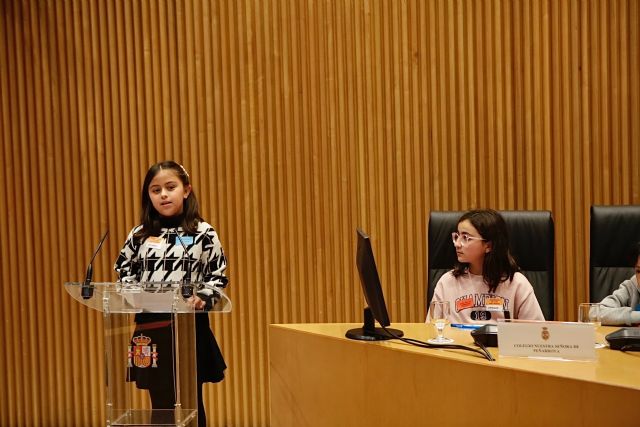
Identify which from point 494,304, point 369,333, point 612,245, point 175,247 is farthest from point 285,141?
point 369,333

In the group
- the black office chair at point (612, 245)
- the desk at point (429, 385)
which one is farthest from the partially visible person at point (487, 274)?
the desk at point (429, 385)

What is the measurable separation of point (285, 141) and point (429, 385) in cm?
263

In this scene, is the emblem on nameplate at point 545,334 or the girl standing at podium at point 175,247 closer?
the emblem on nameplate at point 545,334

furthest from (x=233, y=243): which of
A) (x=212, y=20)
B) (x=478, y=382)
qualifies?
(x=478, y=382)

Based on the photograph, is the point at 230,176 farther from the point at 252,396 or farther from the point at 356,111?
the point at 252,396

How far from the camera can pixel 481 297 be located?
126 inches

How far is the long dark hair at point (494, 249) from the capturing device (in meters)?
3.14

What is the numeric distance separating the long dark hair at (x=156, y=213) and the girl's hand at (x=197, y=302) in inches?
25.4

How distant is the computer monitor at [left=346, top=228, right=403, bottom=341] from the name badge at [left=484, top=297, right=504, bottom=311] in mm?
732

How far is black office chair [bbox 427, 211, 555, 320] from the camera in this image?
3334 mm

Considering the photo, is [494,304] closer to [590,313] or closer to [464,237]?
[464,237]

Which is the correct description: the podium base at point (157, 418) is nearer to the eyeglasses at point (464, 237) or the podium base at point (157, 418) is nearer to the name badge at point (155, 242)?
the name badge at point (155, 242)

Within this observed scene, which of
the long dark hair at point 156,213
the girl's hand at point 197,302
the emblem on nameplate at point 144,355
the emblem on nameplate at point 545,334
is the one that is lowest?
the emblem on nameplate at point 144,355

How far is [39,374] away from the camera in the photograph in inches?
186
